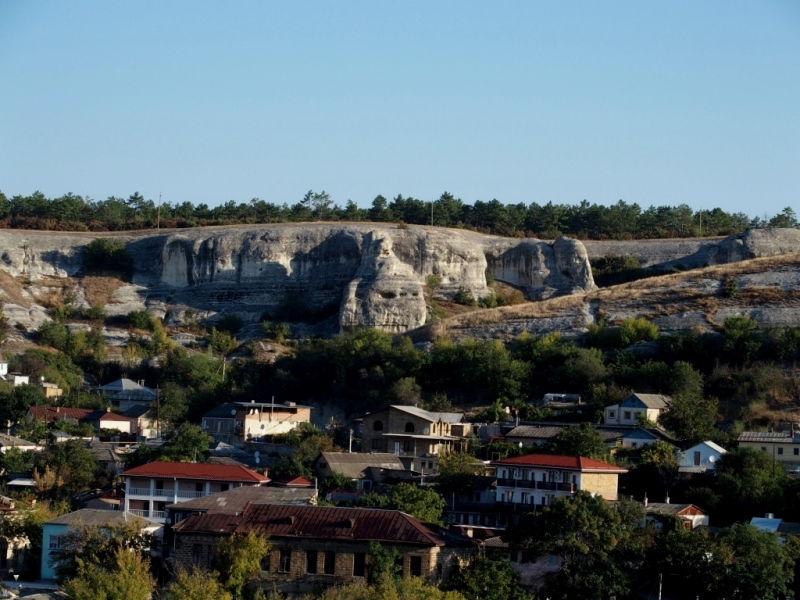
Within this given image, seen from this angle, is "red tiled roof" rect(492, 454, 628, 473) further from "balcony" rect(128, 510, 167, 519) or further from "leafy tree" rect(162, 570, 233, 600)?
"leafy tree" rect(162, 570, 233, 600)

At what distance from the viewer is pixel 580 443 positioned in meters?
49.4

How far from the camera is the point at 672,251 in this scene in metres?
91.7

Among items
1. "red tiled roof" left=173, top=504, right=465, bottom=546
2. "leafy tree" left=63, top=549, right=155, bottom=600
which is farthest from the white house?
"leafy tree" left=63, top=549, right=155, bottom=600

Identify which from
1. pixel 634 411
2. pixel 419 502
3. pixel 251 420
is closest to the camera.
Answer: pixel 419 502

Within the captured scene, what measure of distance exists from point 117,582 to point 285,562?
381cm

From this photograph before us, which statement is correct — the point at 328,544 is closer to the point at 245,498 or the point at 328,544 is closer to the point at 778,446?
the point at 245,498

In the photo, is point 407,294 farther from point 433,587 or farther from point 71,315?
point 433,587

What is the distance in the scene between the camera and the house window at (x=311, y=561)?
3509 centimetres

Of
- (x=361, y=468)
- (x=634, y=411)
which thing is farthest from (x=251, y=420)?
(x=634, y=411)

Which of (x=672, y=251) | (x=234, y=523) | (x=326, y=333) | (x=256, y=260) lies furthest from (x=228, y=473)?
(x=672, y=251)

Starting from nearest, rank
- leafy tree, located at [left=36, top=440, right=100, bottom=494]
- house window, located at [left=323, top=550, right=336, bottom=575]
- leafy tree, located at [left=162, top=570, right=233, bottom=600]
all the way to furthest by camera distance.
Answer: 1. leafy tree, located at [left=162, top=570, right=233, bottom=600]
2. house window, located at [left=323, top=550, right=336, bottom=575]
3. leafy tree, located at [left=36, top=440, right=100, bottom=494]

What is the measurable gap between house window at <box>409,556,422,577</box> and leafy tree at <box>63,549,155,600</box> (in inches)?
228

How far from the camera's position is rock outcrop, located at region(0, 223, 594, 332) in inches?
3442

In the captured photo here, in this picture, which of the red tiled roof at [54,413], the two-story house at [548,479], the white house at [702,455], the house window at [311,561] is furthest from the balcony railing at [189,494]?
the red tiled roof at [54,413]
